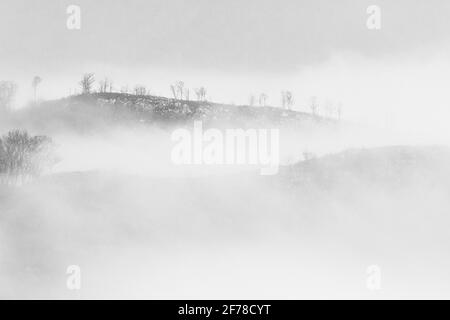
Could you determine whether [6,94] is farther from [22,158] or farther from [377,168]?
[377,168]

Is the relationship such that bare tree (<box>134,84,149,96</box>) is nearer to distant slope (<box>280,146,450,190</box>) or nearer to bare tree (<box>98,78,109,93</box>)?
bare tree (<box>98,78,109,93</box>)

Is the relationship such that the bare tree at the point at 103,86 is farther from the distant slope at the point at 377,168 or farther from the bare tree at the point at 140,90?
the distant slope at the point at 377,168

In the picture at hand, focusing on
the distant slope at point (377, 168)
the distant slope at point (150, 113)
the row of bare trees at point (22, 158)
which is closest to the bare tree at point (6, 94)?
the distant slope at point (150, 113)

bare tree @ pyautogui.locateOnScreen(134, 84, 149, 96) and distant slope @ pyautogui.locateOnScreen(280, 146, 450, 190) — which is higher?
bare tree @ pyautogui.locateOnScreen(134, 84, 149, 96)

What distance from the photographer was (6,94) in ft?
447

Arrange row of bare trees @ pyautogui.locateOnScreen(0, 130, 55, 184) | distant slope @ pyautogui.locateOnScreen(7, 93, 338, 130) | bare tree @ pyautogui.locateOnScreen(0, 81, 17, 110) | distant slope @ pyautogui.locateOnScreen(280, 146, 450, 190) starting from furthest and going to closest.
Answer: distant slope @ pyautogui.locateOnScreen(7, 93, 338, 130), bare tree @ pyautogui.locateOnScreen(0, 81, 17, 110), distant slope @ pyautogui.locateOnScreen(280, 146, 450, 190), row of bare trees @ pyautogui.locateOnScreen(0, 130, 55, 184)

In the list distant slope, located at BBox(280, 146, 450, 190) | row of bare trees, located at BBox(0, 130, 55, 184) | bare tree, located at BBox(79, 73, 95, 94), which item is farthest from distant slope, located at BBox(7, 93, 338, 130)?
distant slope, located at BBox(280, 146, 450, 190)

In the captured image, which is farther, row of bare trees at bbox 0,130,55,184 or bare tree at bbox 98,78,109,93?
bare tree at bbox 98,78,109,93

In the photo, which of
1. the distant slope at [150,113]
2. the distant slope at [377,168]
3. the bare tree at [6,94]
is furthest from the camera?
the distant slope at [150,113]

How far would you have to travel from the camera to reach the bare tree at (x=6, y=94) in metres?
134

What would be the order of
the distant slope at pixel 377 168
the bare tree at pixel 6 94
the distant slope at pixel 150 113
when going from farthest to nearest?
the distant slope at pixel 150 113
the bare tree at pixel 6 94
the distant slope at pixel 377 168

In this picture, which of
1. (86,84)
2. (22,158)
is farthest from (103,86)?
(22,158)

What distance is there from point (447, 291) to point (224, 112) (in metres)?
102

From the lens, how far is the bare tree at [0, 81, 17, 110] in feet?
440
